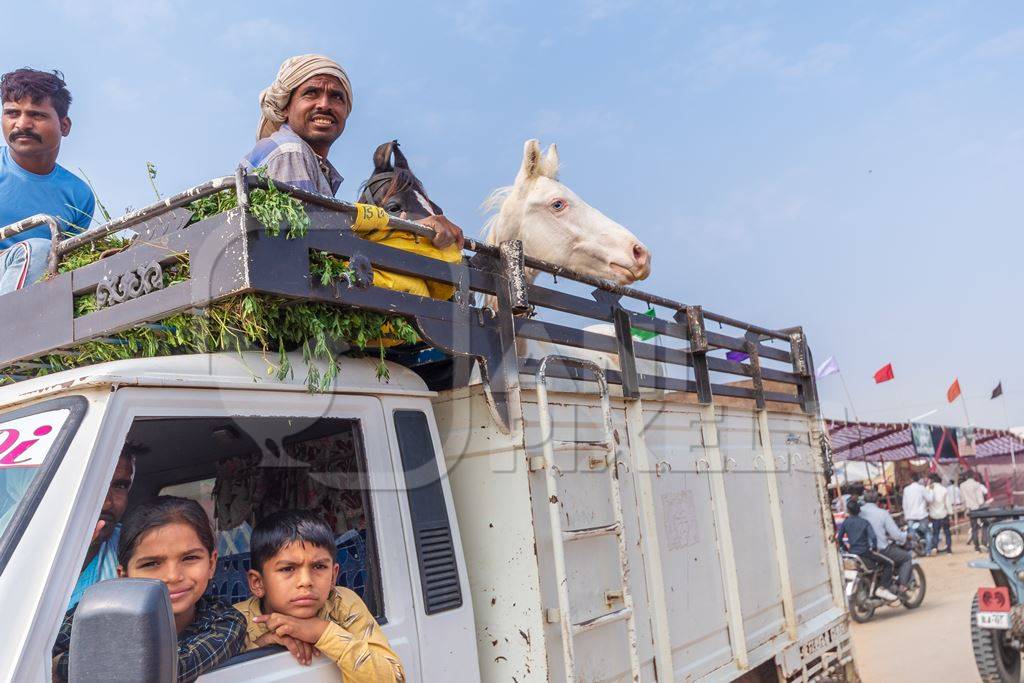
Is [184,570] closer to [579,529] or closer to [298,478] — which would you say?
[298,478]

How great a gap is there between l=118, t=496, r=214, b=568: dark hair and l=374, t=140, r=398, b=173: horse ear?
235 centimetres

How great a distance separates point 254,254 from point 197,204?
31 centimetres

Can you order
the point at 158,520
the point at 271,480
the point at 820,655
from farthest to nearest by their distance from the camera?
the point at 820,655
the point at 271,480
the point at 158,520

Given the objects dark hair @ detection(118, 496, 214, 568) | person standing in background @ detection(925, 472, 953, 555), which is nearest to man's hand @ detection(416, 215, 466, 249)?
dark hair @ detection(118, 496, 214, 568)

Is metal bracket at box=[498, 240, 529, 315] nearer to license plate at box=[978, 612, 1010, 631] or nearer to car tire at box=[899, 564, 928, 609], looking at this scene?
license plate at box=[978, 612, 1010, 631]

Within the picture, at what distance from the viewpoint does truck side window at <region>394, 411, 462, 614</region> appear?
2486mm

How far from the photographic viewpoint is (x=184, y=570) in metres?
1.98

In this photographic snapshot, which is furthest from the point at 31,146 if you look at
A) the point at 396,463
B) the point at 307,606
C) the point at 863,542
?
the point at 863,542

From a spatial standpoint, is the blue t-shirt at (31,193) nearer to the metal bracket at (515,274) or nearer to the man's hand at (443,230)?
the man's hand at (443,230)

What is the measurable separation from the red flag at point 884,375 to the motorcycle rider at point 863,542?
1230 cm

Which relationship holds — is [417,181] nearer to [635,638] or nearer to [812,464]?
[635,638]

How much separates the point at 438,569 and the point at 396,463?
342 millimetres

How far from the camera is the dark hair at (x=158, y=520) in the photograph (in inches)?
76.1

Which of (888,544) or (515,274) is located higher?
(515,274)
